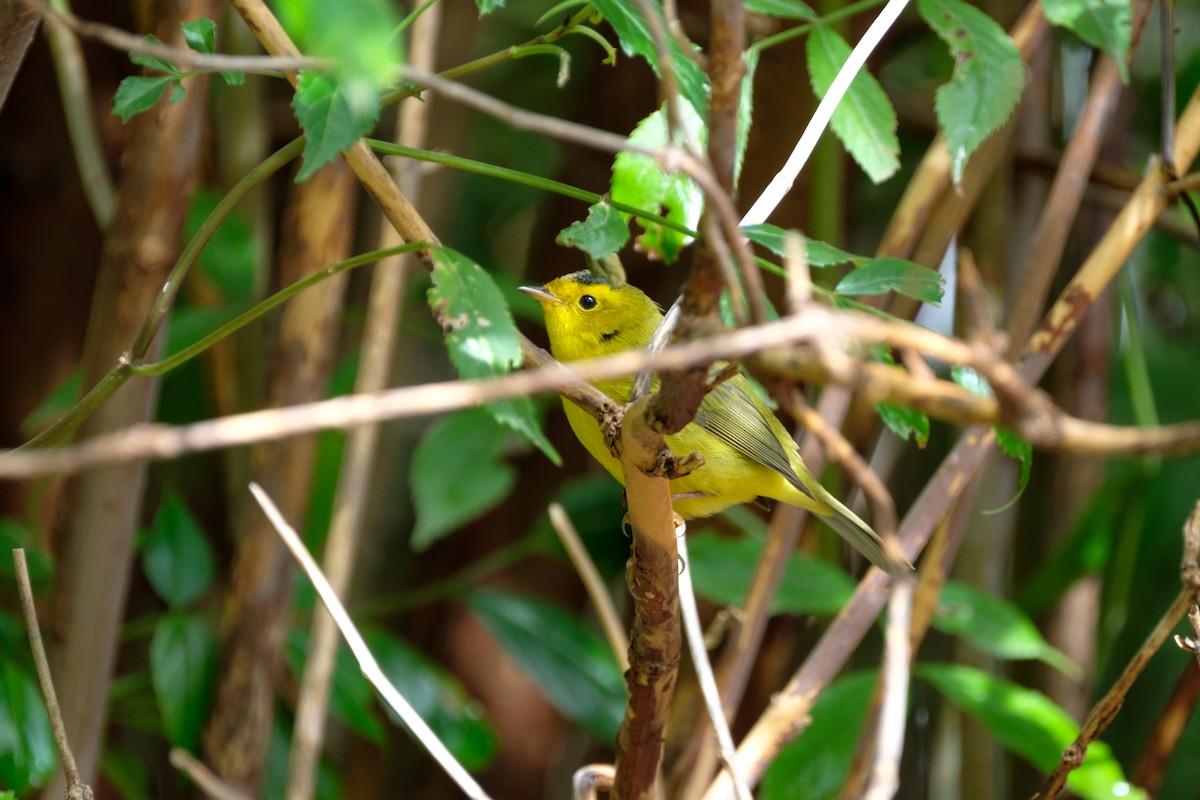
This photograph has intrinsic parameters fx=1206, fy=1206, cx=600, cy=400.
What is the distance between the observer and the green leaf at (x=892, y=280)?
1276 mm

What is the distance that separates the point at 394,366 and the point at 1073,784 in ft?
7.62

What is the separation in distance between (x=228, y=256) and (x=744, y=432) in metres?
1.39

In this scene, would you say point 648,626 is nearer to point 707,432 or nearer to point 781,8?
point 781,8

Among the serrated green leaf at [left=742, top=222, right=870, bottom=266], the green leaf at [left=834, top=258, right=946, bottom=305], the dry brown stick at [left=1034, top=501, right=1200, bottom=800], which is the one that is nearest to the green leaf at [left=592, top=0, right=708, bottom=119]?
the serrated green leaf at [left=742, top=222, right=870, bottom=266]

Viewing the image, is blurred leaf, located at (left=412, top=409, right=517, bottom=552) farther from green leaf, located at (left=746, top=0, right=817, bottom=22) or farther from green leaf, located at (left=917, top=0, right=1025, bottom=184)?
green leaf, located at (left=917, top=0, right=1025, bottom=184)

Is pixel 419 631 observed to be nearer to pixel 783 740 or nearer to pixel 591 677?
pixel 591 677

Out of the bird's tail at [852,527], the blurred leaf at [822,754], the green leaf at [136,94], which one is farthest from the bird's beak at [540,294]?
the green leaf at [136,94]

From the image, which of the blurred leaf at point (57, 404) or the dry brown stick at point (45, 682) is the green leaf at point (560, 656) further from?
the dry brown stick at point (45, 682)

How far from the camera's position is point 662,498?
138 centimetres

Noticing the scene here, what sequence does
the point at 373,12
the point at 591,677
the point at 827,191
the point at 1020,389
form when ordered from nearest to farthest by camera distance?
1. the point at 373,12
2. the point at 1020,389
3. the point at 827,191
4. the point at 591,677

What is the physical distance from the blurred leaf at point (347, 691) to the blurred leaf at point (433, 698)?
136 millimetres

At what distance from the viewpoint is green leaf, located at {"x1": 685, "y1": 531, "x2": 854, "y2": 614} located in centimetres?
266

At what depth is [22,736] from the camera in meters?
2.08

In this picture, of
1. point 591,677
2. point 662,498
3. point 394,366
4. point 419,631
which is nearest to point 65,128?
point 394,366
